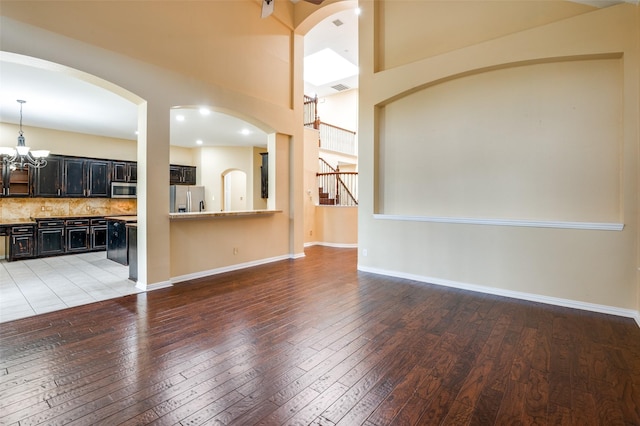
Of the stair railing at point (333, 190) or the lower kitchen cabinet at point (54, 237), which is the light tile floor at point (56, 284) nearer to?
the lower kitchen cabinet at point (54, 237)

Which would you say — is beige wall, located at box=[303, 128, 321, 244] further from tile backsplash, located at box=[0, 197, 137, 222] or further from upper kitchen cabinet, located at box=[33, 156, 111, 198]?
upper kitchen cabinet, located at box=[33, 156, 111, 198]

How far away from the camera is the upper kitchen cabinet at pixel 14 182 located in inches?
258

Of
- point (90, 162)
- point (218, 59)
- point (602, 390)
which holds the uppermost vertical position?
point (218, 59)

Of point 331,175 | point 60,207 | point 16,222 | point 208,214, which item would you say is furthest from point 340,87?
point 16,222

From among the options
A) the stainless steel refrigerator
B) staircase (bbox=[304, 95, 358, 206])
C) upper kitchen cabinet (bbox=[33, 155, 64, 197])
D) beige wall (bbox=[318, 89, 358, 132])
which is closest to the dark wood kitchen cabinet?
upper kitchen cabinet (bbox=[33, 155, 64, 197])

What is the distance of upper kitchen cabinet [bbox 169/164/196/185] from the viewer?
9633mm

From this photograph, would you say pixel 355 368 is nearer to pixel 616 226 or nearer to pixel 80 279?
pixel 616 226

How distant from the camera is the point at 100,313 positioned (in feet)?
11.3

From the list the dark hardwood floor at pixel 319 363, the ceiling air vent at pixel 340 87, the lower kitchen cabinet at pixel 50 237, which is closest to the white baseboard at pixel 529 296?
the dark hardwood floor at pixel 319 363

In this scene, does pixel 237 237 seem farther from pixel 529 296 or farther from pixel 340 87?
pixel 340 87

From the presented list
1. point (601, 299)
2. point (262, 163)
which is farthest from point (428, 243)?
point (262, 163)

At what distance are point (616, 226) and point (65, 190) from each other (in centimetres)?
1046

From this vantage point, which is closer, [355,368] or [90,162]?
[355,368]

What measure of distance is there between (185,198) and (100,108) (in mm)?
4084
